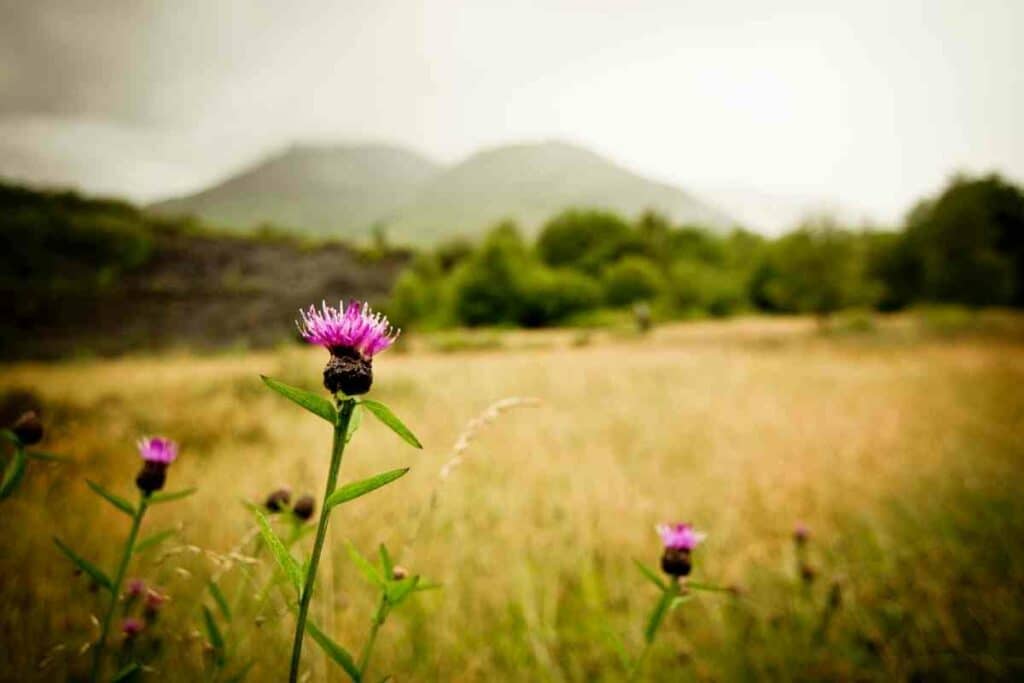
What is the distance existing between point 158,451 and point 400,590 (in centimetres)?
85

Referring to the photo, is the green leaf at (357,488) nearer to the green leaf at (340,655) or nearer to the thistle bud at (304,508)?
the green leaf at (340,655)

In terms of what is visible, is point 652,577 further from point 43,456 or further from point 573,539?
point 573,539

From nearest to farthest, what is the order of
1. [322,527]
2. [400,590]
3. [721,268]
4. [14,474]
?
[322,527] → [400,590] → [14,474] → [721,268]

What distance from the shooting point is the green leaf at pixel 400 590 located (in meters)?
0.80

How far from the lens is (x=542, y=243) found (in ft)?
183

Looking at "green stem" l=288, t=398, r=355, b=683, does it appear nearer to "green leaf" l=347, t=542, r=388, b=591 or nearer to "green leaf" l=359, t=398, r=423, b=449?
"green leaf" l=359, t=398, r=423, b=449

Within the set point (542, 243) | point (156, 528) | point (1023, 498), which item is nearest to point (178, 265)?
point (156, 528)

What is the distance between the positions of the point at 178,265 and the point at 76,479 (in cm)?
2206

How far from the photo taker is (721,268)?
55.6m

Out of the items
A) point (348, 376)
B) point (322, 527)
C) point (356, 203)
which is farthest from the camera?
point (356, 203)

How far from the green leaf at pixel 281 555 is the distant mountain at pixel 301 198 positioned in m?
67.3

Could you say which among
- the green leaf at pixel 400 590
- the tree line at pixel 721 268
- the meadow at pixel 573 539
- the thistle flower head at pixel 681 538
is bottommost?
the meadow at pixel 573 539

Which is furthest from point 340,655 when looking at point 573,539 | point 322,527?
point 573,539

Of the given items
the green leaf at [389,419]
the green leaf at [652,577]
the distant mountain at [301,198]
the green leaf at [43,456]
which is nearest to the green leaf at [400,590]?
the green leaf at [389,419]
